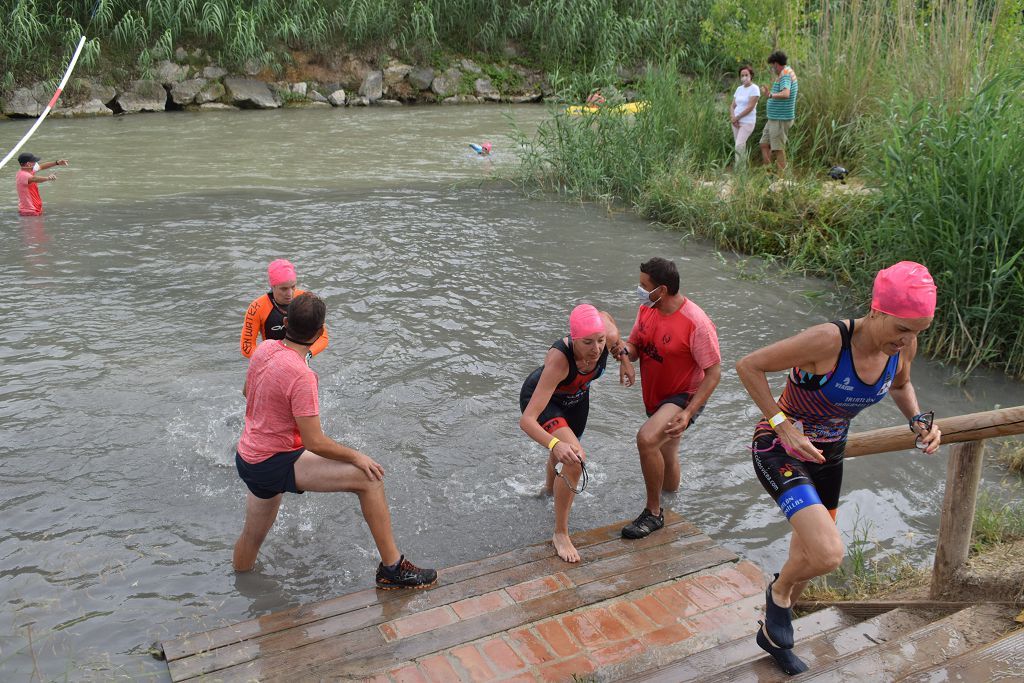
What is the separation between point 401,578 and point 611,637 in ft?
3.86

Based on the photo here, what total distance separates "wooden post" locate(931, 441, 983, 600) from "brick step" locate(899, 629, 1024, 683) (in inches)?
40.1

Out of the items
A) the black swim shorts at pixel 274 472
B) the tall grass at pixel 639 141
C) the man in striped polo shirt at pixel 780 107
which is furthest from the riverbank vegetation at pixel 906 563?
the tall grass at pixel 639 141

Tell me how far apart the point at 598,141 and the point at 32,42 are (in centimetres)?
1566

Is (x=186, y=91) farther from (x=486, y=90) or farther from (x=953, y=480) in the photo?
(x=953, y=480)

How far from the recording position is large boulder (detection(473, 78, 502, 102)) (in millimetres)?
25188

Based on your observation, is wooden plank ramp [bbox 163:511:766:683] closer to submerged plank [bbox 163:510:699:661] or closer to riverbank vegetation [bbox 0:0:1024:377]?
submerged plank [bbox 163:510:699:661]

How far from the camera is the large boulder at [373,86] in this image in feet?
79.9

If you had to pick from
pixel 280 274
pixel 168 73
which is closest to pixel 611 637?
pixel 280 274

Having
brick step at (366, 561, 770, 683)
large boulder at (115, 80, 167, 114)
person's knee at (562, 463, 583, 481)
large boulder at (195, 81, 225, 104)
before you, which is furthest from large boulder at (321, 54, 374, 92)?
brick step at (366, 561, 770, 683)

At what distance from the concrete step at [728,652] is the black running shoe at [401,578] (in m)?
1.32

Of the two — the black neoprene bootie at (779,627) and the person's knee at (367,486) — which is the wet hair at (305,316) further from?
the black neoprene bootie at (779,627)

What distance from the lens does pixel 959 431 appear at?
3674mm

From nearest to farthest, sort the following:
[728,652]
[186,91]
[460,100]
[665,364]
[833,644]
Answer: [833,644] → [728,652] → [665,364] → [186,91] → [460,100]

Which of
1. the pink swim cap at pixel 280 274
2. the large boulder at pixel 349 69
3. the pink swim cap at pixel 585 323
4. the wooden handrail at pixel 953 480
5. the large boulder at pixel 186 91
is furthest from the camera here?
the large boulder at pixel 349 69
